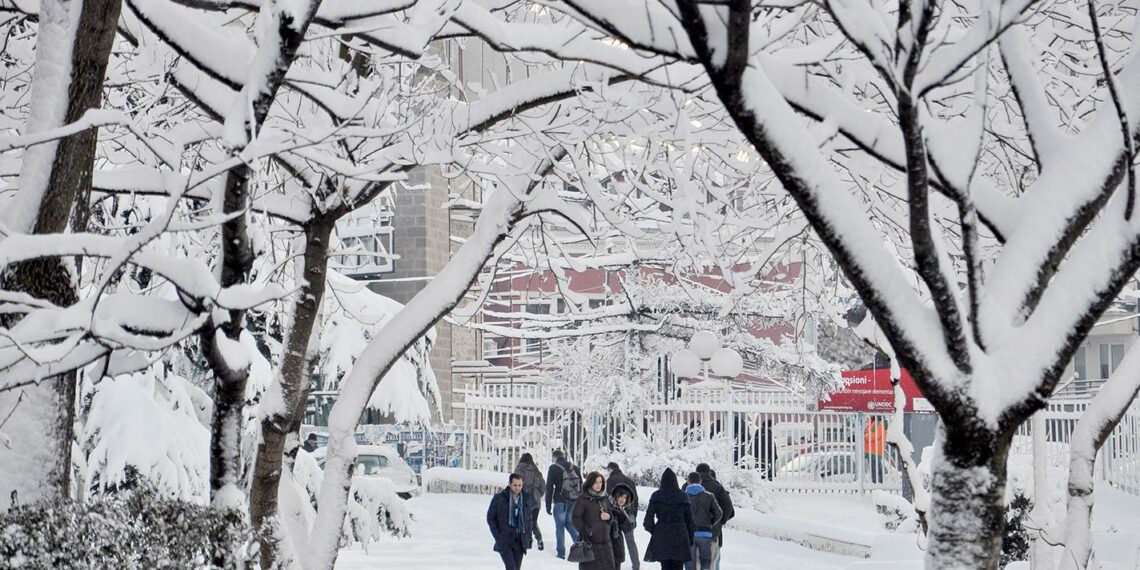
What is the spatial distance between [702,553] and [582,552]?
6.18 feet

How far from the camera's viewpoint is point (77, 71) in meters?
6.87

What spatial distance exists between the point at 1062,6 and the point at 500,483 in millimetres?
20687

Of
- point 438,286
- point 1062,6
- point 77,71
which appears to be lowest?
point 438,286

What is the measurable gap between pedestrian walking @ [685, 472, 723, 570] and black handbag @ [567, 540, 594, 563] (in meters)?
A: 1.59

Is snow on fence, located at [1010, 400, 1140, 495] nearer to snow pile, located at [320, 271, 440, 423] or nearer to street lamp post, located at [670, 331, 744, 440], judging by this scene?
street lamp post, located at [670, 331, 744, 440]

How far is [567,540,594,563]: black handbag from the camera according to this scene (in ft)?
47.3

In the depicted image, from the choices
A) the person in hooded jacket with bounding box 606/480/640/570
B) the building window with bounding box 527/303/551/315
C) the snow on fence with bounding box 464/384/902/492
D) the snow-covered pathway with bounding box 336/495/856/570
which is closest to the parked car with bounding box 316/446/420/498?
the snow-covered pathway with bounding box 336/495/856/570

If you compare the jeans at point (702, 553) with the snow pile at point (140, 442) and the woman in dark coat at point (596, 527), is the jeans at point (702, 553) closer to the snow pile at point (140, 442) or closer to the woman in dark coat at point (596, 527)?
the woman in dark coat at point (596, 527)

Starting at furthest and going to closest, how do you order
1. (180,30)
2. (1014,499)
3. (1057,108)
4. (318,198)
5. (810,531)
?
(810,531) < (1014,499) < (1057,108) < (318,198) < (180,30)

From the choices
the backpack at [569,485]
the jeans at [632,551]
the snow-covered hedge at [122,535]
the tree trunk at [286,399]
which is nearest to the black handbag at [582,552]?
the jeans at [632,551]

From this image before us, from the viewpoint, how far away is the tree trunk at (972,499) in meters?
5.43

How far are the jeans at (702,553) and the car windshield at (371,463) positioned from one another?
10.3 m

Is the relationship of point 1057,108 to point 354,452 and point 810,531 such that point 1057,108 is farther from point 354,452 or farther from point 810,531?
point 810,531

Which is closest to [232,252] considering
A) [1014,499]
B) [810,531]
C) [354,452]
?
[354,452]
